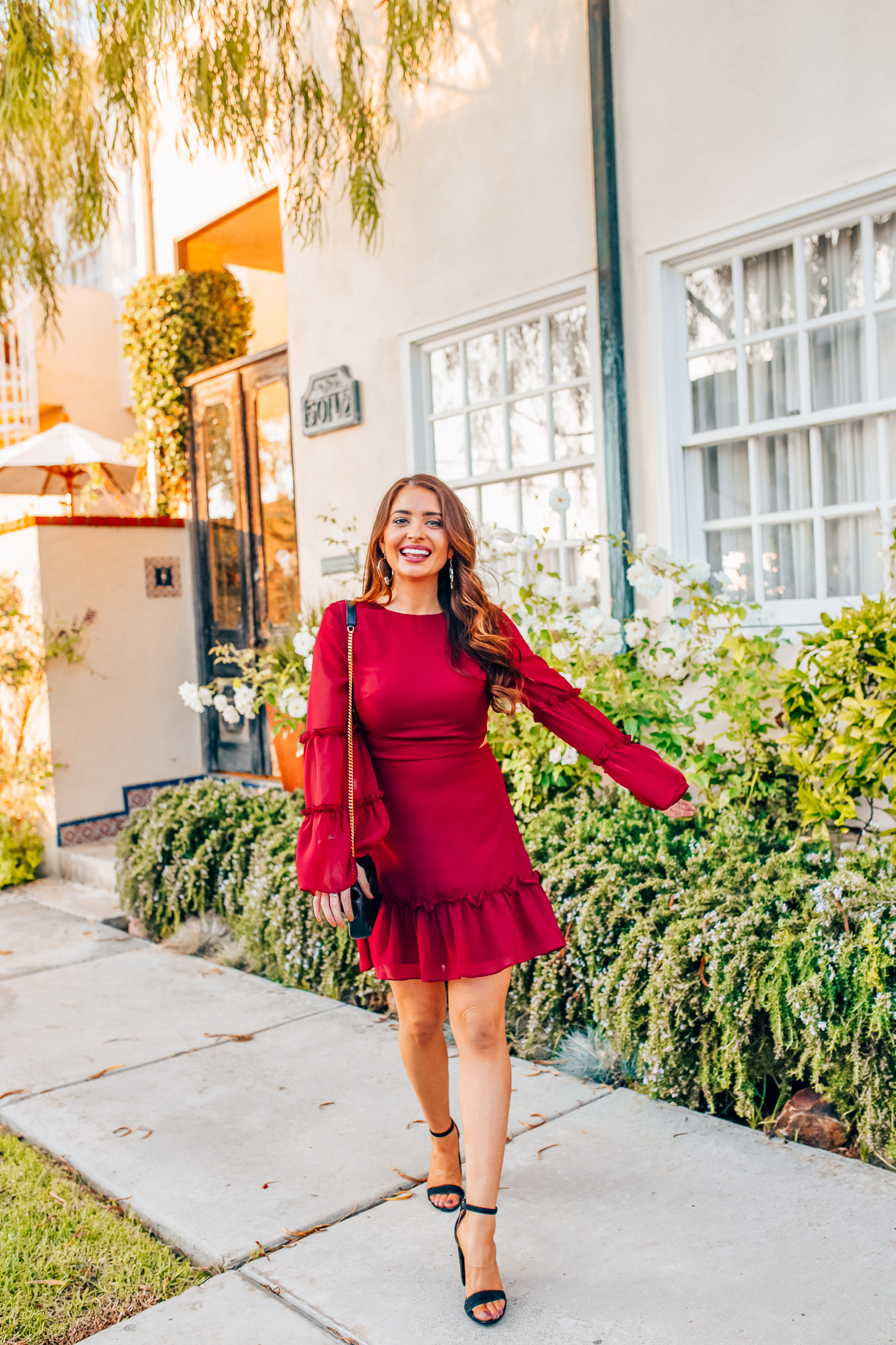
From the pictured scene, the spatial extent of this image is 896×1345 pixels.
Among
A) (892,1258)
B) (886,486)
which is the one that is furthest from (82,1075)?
(886,486)

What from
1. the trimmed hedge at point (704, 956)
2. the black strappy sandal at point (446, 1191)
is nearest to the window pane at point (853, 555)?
the trimmed hedge at point (704, 956)

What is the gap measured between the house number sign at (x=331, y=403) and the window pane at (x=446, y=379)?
0.51m

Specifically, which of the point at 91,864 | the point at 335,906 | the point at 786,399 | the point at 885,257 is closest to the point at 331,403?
the point at 786,399

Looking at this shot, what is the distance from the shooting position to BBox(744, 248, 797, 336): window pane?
177 inches

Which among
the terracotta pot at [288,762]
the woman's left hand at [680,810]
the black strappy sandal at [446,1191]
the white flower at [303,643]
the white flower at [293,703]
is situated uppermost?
the white flower at [303,643]

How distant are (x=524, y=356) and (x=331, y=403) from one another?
138 centimetres

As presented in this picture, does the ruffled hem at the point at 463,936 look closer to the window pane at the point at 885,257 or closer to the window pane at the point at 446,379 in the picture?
the window pane at the point at 885,257

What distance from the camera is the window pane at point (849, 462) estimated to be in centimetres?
433

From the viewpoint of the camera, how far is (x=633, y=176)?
190 inches

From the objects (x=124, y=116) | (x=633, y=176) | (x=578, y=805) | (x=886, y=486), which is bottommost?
(x=578, y=805)

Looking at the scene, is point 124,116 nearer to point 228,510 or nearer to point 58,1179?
point 228,510

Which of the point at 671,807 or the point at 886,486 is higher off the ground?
the point at 886,486

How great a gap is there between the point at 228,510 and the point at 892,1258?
6.40 m

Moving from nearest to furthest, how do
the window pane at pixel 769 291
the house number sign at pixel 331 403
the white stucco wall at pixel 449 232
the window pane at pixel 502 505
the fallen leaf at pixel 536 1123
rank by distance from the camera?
the fallen leaf at pixel 536 1123
the window pane at pixel 769 291
the white stucco wall at pixel 449 232
the window pane at pixel 502 505
the house number sign at pixel 331 403
